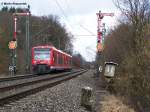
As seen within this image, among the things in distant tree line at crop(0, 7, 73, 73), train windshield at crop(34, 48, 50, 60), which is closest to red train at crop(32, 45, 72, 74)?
train windshield at crop(34, 48, 50, 60)

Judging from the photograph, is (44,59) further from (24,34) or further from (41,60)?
(24,34)

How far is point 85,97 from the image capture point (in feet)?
61.1

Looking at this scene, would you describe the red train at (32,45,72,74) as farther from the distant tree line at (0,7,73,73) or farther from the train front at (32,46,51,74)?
the distant tree line at (0,7,73,73)

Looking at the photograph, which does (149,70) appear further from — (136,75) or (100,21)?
(100,21)

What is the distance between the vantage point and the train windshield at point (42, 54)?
181ft

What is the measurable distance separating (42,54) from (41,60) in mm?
678

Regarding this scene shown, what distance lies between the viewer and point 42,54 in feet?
182

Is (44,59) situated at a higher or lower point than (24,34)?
lower

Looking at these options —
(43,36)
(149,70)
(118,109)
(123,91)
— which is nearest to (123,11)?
(123,91)

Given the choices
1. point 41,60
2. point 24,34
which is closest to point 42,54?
point 41,60

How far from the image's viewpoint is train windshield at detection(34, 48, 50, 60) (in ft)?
181

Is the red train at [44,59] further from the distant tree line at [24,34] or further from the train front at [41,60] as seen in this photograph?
the distant tree line at [24,34]

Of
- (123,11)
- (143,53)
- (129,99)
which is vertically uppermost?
(123,11)

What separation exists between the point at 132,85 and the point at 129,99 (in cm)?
212
